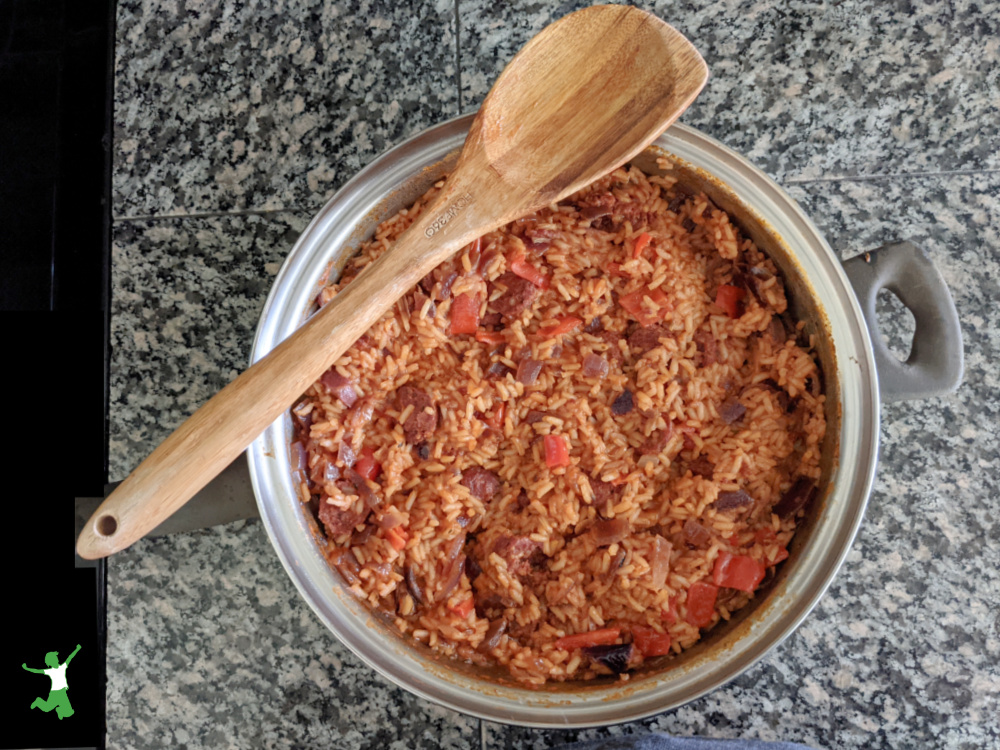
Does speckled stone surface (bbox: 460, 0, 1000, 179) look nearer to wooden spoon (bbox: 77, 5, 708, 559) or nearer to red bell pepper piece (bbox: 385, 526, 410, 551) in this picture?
wooden spoon (bbox: 77, 5, 708, 559)

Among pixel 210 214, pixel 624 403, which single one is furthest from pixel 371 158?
pixel 624 403

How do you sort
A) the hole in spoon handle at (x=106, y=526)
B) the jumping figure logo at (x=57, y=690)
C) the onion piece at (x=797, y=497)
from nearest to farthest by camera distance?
the hole in spoon handle at (x=106, y=526), the onion piece at (x=797, y=497), the jumping figure logo at (x=57, y=690)

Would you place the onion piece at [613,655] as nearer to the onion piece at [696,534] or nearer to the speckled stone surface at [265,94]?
the onion piece at [696,534]

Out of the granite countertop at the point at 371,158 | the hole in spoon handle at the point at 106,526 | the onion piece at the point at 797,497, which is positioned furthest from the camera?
the granite countertop at the point at 371,158

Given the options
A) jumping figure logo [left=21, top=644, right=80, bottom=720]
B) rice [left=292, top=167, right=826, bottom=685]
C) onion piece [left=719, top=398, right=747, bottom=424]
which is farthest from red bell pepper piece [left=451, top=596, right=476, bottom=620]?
jumping figure logo [left=21, top=644, right=80, bottom=720]

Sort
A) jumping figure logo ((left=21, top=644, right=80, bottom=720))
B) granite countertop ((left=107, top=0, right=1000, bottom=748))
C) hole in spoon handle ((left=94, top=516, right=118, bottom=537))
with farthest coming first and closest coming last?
jumping figure logo ((left=21, top=644, right=80, bottom=720)), granite countertop ((left=107, top=0, right=1000, bottom=748)), hole in spoon handle ((left=94, top=516, right=118, bottom=537))

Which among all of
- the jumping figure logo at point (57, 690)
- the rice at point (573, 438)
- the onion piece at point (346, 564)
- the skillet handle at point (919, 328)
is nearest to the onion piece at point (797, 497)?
the rice at point (573, 438)
